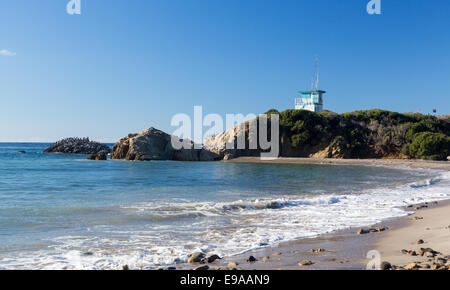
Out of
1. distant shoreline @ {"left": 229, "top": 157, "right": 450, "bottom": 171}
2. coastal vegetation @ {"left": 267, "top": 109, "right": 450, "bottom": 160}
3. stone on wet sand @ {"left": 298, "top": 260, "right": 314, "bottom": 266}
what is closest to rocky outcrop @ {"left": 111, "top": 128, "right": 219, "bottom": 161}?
distant shoreline @ {"left": 229, "top": 157, "right": 450, "bottom": 171}

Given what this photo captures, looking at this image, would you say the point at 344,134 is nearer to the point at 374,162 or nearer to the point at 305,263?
the point at 374,162

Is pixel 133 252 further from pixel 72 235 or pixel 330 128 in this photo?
pixel 330 128

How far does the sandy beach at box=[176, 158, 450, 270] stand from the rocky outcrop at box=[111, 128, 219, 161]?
42629 millimetres

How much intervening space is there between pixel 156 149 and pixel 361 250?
46.1 metres

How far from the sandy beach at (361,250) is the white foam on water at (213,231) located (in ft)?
1.73

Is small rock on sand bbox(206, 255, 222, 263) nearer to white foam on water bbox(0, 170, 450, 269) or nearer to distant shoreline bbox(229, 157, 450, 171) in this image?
white foam on water bbox(0, 170, 450, 269)

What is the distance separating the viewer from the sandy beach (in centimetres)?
581

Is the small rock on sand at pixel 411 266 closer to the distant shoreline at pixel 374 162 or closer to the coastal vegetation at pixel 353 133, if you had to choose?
the distant shoreline at pixel 374 162

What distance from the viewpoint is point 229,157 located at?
5128cm

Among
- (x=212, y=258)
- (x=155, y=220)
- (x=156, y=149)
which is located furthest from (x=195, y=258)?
(x=156, y=149)

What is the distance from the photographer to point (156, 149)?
5128 cm

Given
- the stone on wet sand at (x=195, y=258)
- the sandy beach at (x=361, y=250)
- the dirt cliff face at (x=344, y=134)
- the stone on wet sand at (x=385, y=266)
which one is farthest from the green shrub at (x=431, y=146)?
the stone on wet sand at (x=195, y=258)
